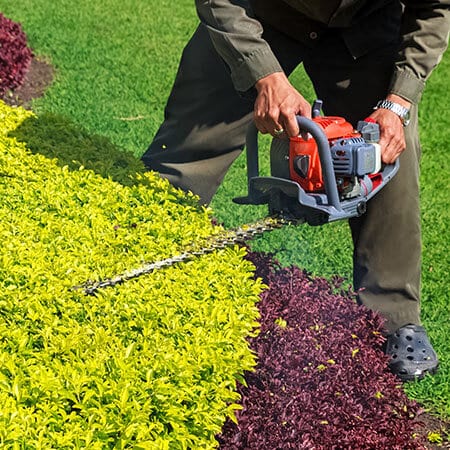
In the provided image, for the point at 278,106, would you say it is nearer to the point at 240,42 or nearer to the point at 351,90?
the point at 240,42

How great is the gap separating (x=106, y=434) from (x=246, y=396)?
0.70 m

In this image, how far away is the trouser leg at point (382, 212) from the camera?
12.2 ft

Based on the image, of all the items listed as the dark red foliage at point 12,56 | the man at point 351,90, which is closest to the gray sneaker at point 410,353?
the man at point 351,90

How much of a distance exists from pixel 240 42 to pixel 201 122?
33.5 inches

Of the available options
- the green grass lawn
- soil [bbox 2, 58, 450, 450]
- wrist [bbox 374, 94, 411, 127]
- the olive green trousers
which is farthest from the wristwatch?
soil [bbox 2, 58, 450, 450]

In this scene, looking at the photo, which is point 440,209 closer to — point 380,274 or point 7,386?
point 380,274

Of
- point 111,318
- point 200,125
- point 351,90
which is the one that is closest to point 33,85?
point 200,125

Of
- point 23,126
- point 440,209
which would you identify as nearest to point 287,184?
point 23,126

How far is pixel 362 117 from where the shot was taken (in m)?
3.82

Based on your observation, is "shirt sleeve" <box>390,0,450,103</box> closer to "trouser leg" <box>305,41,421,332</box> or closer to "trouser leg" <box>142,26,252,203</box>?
"trouser leg" <box>305,41,421,332</box>

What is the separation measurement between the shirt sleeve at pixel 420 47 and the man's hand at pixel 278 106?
591 mm

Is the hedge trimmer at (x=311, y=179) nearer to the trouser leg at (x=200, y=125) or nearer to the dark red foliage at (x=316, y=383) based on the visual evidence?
the dark red foliage at (x=316, y=383)

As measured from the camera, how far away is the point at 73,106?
6648mm

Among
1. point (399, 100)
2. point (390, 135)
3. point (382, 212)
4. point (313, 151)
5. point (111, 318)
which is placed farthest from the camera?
point (382, 212)
